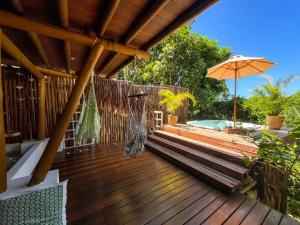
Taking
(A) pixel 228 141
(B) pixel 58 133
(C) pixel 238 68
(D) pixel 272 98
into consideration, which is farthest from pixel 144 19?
(D) pixel 272 98

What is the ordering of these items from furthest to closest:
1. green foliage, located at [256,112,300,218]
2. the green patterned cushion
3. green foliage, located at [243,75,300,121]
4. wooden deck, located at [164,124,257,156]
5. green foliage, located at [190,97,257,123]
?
green foliage, located at [190,97,257,123], green foliage, located at [243,75,300,121], wooden deck, located at [164,124,257,156], green foliage, located at [256,112,300,218], the green patterned cushion

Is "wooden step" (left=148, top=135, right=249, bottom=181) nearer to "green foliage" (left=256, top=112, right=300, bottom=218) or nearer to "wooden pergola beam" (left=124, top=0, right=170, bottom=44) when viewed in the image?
"green foliage" (left=256, top=112, right=300, bottom=218)

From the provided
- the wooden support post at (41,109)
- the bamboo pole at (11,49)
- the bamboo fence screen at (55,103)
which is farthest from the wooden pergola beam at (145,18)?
the bamboo fence screen at (55,103)

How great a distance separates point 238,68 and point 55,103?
5364 mm

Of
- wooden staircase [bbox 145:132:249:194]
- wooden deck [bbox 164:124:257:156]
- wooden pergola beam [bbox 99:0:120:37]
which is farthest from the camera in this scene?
wooden deck [bbox 164:124:257:156]

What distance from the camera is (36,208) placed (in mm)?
1303

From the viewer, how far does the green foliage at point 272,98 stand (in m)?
4.04

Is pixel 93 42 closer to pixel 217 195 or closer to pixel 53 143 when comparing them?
pixel 53 143

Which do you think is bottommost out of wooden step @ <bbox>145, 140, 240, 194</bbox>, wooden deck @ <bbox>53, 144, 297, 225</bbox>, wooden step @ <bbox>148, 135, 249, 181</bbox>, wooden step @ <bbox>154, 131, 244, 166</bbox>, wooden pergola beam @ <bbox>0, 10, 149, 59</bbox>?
wooden deck @ <bbox>53, 144, 297, 225</bbox>

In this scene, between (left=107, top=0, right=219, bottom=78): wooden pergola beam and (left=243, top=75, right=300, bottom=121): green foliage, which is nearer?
(left=107, top=0, right=219, bottom=78): wooden pergola beam

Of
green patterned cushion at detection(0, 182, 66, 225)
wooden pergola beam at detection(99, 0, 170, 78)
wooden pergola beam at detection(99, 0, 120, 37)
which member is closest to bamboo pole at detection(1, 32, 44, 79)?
wooden pergola beam at detection(99, 0, 120, 37)

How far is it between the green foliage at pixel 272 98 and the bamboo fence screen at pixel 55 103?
11.4ft

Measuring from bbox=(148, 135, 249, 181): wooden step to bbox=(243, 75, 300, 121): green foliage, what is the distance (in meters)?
2.13

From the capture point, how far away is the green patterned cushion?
4.04 ft
